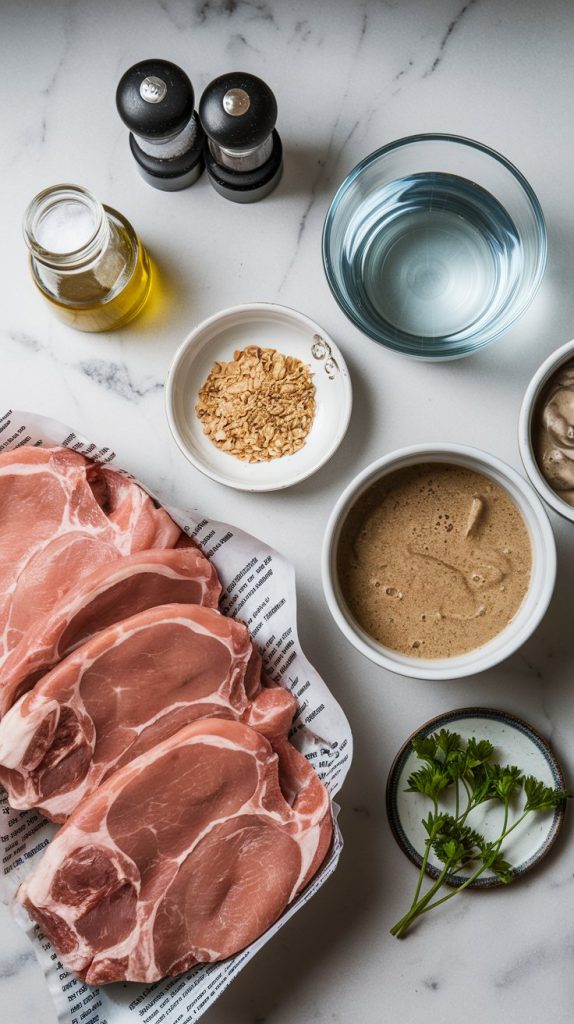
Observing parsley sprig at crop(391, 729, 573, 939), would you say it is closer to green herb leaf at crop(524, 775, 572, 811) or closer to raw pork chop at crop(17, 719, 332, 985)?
green herb leaf at crop(524, 775, 572, 811)

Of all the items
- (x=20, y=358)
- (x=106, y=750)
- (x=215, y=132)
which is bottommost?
(x=106, y=750)

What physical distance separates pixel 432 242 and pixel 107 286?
0.57 metres

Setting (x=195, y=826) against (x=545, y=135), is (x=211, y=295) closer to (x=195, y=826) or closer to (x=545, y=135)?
(x=545, y=135)

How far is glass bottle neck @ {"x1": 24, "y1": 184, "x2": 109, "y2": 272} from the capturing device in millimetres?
1489

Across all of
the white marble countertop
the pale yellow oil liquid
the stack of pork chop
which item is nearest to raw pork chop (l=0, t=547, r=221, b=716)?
the stack of pork chop

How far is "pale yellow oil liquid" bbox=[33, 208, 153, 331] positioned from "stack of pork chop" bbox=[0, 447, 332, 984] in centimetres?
25

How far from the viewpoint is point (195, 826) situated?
1.49 metres

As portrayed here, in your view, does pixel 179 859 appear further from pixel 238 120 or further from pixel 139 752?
pixel 238 120

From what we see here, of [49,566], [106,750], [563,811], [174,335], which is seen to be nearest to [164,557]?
[49,566]

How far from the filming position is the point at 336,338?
5.44 ft

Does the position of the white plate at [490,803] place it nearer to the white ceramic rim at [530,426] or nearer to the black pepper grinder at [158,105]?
the white ceramic rim at [530,426]

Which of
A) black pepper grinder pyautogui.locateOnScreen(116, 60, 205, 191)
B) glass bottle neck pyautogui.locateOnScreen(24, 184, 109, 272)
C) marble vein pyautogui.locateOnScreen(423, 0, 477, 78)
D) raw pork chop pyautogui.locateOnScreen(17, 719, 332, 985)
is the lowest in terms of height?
raw pork chop pyautogui.locateOnScreen(17, 719, 332, 985)

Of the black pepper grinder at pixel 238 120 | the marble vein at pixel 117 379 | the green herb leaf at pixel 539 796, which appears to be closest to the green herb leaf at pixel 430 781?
the green herb leaf at pixel 539 796

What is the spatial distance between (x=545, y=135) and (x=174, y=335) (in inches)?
29.2
